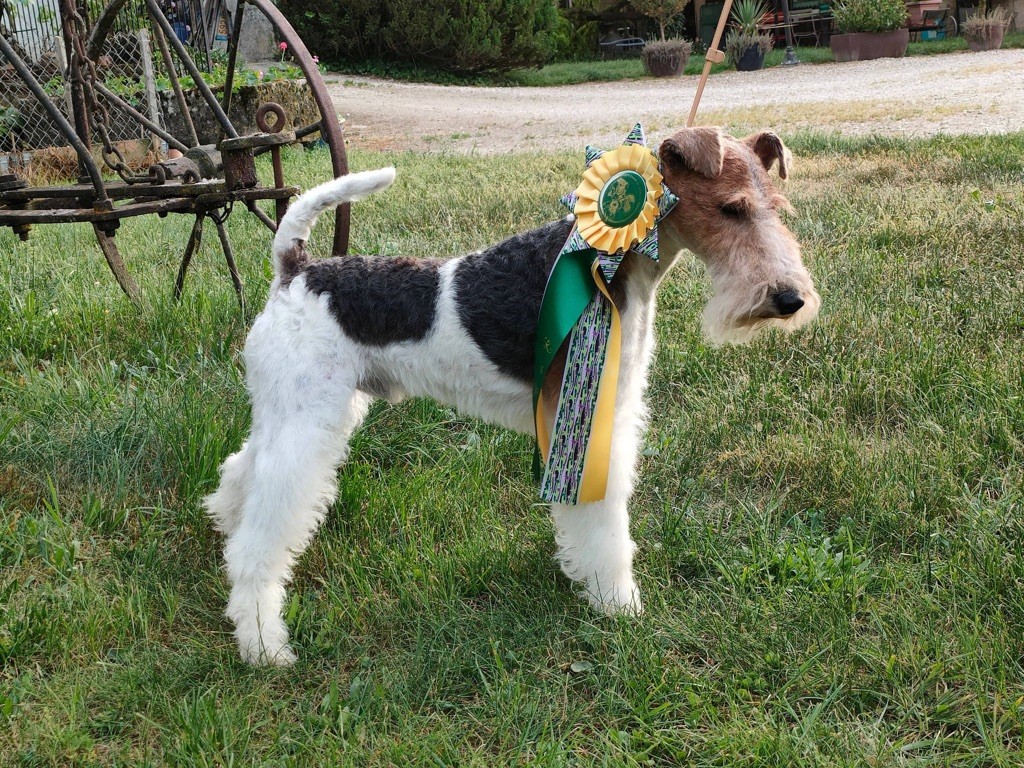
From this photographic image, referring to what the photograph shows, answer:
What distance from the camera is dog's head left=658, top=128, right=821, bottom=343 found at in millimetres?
2693

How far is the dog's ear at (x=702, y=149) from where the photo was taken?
2744mm

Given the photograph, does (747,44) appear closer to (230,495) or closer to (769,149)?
(769,149)

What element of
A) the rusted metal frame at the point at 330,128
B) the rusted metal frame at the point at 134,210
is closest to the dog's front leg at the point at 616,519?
the rusted metal frame at the point at 330,128

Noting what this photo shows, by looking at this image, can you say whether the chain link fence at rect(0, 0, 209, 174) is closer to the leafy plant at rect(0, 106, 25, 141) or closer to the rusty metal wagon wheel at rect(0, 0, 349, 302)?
the leafy plant at rect(0, 106, 25, 141)

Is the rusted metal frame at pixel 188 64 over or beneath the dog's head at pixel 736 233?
over

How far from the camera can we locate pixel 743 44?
21.8 m

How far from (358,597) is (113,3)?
3.86 metres

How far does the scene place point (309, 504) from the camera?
120 inches

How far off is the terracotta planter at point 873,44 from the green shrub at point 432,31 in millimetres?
7633

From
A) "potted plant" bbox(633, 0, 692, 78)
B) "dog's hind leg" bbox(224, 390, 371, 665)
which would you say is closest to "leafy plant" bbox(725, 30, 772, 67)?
"potted plant" bbox(633, 0, 692, 78)

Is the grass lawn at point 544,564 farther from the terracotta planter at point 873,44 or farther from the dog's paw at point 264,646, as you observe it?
the terracotta planter at point 873,44

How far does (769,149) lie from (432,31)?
20571mm

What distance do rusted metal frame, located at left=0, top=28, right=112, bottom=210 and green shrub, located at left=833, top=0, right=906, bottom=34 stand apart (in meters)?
21.0

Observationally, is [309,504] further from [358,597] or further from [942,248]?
[942,248]
